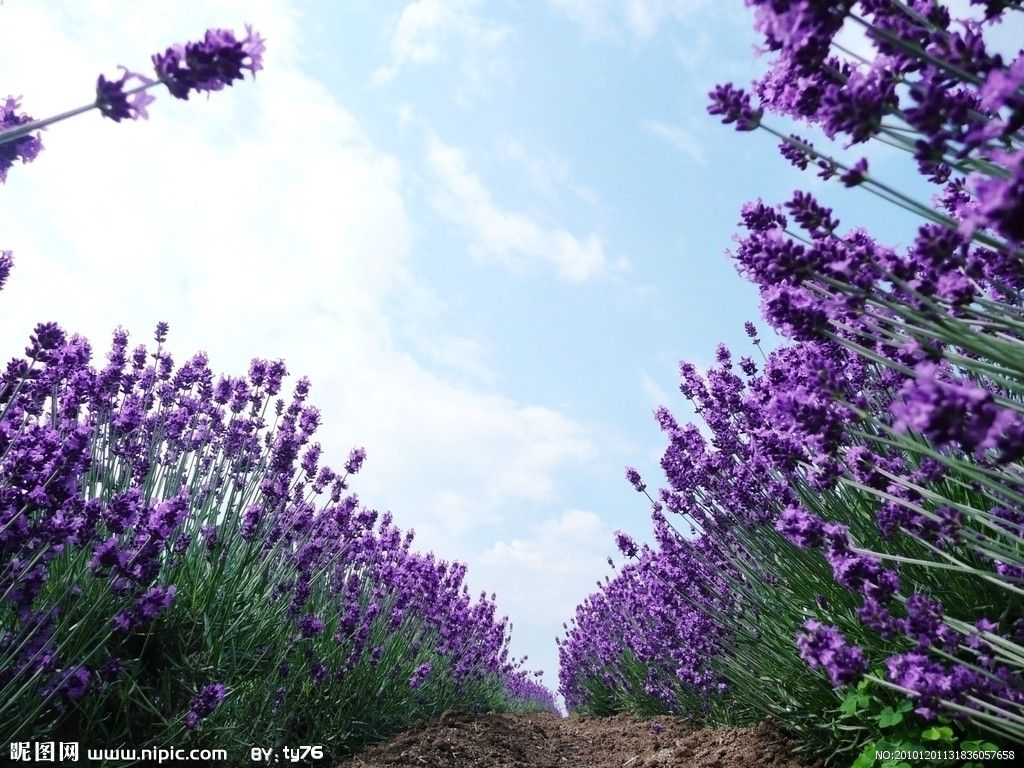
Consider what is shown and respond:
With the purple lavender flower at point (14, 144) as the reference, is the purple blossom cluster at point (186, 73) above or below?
below

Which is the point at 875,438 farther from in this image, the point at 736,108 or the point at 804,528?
the point at 736,108

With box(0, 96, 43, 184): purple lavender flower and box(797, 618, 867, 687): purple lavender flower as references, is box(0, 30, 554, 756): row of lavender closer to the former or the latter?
box(0, 96, 43, 184): purple lavender flower

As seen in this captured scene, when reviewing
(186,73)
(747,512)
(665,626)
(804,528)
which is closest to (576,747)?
(665,626)

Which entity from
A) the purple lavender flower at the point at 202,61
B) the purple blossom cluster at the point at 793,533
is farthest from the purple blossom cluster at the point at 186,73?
the purple blossom cluster at the point at 793,533

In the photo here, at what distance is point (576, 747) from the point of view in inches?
245

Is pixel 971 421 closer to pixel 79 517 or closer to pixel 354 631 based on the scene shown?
pixel 79 517

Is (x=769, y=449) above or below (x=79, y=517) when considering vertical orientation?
below

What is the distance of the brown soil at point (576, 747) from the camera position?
156 inches

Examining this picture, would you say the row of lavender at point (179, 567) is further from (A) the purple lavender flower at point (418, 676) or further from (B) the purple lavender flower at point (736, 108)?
(B) the purple lavender flower at point (736, 108)

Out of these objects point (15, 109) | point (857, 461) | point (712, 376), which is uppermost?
point (15, 109)

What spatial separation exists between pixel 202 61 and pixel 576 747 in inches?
232

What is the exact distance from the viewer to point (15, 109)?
2.61 m

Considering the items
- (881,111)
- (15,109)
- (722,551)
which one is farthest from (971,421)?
(722,551)

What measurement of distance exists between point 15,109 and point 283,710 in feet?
10.7
